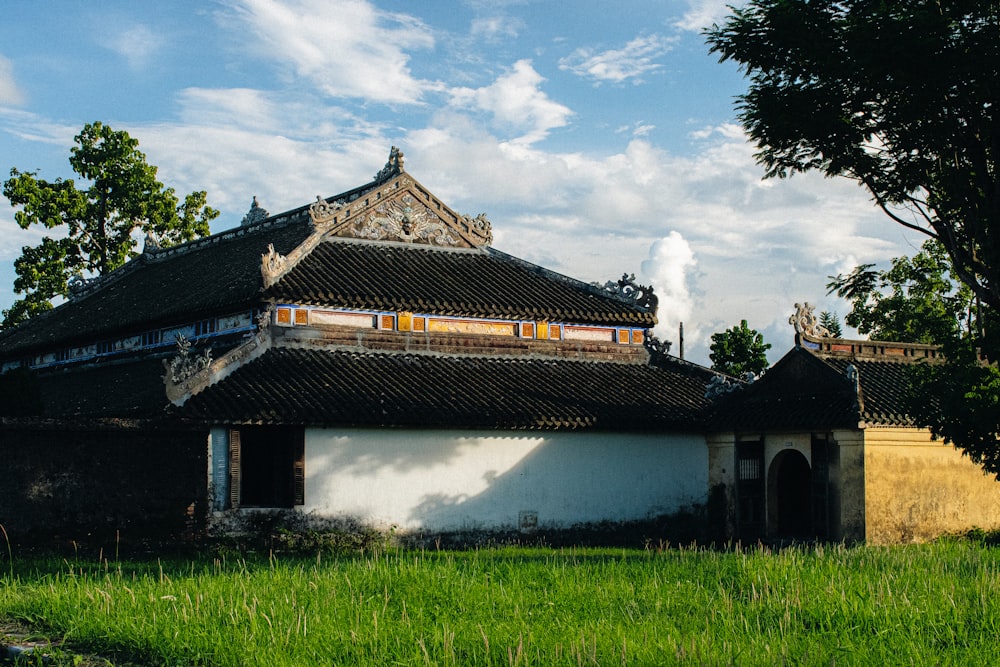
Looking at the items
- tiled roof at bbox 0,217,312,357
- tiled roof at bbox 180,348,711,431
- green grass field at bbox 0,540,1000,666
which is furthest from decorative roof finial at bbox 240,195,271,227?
green grass field at bbox 0,540,1000,666

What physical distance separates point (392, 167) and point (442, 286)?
12.7 ft

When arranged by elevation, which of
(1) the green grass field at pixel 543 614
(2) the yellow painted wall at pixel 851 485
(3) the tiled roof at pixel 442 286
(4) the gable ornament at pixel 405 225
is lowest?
(1) the green grass field at pixel 543 614

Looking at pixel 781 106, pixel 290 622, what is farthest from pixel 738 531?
pixel 290 622

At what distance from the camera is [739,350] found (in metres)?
46.9

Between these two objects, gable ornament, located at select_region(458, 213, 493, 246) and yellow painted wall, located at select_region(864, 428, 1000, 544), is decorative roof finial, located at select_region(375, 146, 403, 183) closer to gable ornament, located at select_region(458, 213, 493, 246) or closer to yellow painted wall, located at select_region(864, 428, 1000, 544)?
gable ornament, located at select_region(458, 213, 493, 246)

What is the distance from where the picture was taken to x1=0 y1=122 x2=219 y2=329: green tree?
40.6 m

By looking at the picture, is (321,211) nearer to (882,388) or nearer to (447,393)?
(447,393)

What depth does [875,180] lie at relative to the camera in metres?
23.5

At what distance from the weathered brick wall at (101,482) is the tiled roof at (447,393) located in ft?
3.31

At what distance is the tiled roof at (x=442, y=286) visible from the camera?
25.8 metres

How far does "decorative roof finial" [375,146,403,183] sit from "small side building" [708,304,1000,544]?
31.8 feet

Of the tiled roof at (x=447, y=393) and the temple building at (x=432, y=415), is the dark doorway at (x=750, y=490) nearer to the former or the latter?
the temple building at (x=432, y=415)

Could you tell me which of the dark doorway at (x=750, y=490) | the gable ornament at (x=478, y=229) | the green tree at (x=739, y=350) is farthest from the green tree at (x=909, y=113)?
the green tree at (x=739, y=350)

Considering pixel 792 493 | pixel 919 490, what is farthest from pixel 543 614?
pixel 792 493
